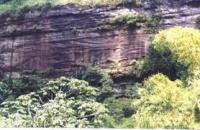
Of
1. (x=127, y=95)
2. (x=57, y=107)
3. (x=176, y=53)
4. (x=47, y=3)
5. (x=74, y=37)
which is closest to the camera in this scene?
(x=57, y=107)

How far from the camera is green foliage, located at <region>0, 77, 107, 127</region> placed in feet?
19.0

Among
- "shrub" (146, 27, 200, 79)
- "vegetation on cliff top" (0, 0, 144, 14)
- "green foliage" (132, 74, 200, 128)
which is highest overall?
"vegetation on cliff top" (0, 0, 144, 14)

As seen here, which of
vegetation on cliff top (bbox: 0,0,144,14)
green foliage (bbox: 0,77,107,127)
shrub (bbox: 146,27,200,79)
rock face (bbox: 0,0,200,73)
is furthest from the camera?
vegetation on cliff top (bbox: 0,0,144,14)

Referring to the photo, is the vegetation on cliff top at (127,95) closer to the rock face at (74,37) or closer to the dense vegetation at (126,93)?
the dense vegetation at (126,93)

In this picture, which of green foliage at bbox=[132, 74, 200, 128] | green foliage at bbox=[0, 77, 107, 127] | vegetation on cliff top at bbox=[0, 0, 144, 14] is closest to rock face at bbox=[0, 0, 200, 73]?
vegetation on cliff top at bbox=[0, 0, 144, 14]

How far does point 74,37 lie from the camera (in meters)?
6.82

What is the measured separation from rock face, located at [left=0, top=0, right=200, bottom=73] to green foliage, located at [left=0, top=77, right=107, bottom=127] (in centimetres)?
28

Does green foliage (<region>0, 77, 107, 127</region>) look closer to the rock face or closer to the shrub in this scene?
the rock face

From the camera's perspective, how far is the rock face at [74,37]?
21.8ft

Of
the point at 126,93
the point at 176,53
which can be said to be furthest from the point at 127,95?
the point at 176,53

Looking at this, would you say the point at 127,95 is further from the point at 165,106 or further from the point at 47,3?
the point at 47,3

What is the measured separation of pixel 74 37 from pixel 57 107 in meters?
1.07

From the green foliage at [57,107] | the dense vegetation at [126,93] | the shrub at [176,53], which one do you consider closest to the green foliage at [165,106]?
the dense vegetation at [126,93]

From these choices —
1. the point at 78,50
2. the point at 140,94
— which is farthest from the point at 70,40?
the point at 140,94
